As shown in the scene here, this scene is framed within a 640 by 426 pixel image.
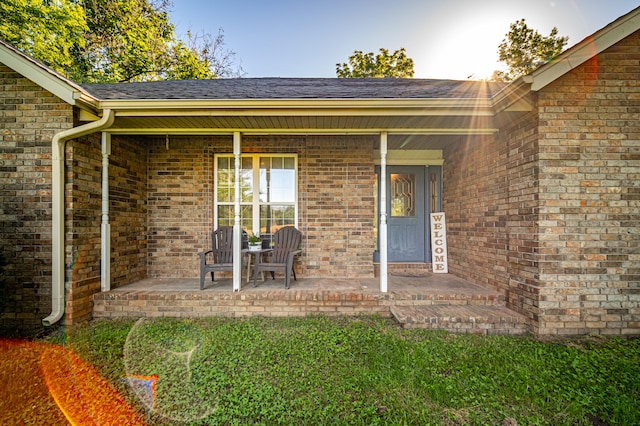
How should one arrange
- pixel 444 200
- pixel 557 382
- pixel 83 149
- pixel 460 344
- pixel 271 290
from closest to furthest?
pixel 557 382, pixel 460 344, pixel 83 149, pixel 271 290, pixel 444 200

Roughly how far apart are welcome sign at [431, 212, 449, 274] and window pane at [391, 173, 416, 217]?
48cm

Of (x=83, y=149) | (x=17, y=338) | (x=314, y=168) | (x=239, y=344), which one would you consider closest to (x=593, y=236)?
(x=314, y=168)

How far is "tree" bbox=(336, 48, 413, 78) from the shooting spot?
1446 cm

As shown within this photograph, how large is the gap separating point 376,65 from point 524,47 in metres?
7.77

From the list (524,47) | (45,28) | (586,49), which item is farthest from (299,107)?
(524,47)

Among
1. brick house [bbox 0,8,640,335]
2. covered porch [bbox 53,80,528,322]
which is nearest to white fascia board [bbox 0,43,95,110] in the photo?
brick house [bbox 0,8,640,335]

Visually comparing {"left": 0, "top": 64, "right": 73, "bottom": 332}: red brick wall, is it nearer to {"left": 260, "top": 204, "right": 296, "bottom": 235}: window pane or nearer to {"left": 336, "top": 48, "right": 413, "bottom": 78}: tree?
{"left": 260, "top": 204, "right": 296, "bottom": 235}: window pane

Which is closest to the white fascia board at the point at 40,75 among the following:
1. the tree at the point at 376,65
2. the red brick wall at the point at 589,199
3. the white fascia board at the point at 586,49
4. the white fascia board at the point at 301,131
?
the white fascia board at the point at 301,131

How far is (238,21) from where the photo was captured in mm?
9492

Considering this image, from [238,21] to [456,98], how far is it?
9.37 metres

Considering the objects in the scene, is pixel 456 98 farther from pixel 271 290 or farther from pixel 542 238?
pixel 271 290

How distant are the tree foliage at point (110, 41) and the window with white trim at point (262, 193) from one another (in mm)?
9458

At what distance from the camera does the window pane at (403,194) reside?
548cm

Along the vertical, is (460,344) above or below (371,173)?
below
